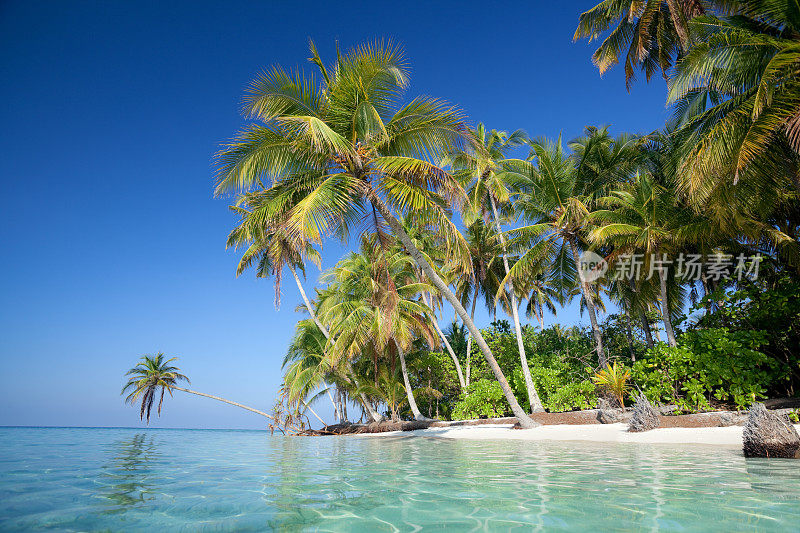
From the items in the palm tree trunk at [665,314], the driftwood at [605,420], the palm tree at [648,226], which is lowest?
the driftwood at [605,420]

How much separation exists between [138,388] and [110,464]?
80.2ft

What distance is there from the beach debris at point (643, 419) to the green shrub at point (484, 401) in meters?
6.98

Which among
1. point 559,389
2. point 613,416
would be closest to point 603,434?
point 613,416

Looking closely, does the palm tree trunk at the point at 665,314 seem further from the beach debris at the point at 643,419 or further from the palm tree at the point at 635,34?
the palm tree at the point at 635,34

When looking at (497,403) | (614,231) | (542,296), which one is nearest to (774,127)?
(614,231)

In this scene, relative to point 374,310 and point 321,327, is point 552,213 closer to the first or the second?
point 374,310

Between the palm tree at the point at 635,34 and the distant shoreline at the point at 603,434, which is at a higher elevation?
the palm tree at the point at 635,34

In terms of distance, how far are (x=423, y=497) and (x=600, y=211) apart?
510 inches

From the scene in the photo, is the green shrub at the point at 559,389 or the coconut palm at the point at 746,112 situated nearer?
the coconut palm at the point at 746,112

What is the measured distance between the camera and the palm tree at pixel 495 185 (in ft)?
51.6

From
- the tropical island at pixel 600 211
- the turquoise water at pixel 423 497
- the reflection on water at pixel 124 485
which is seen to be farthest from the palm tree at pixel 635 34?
the reflection on water at pixel 124 485

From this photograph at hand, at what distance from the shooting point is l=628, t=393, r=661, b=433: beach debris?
10414mm

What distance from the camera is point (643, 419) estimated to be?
10.5 metres

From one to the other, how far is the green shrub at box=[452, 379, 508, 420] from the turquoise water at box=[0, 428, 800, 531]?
452 inches
